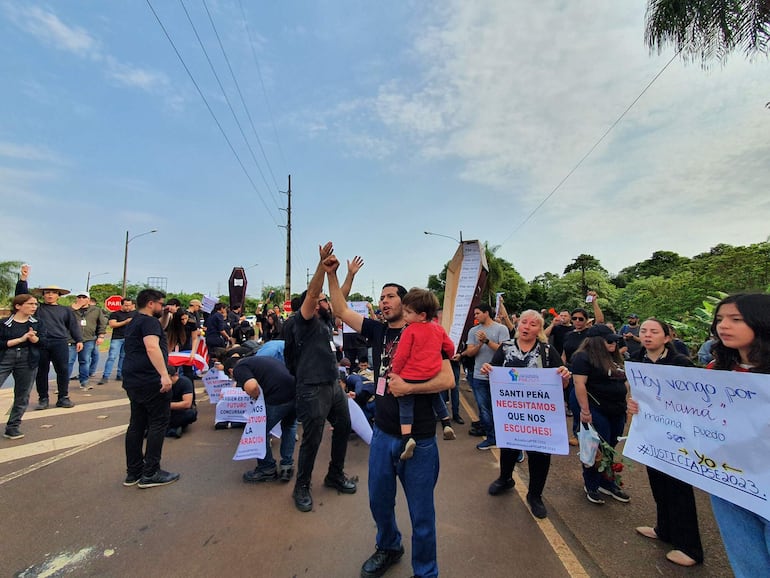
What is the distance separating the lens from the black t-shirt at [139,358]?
3.82 metres

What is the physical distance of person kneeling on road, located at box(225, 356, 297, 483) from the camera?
400 centimetres

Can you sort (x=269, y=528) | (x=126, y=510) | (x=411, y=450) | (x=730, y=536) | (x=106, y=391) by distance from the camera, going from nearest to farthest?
(x=730, y=536) → (x=411, y=450) → (x=269, y=528) → (x=126, y=510) → (x=106, y=391)

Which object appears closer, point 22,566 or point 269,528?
point 22,566

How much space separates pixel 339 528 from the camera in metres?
3.10

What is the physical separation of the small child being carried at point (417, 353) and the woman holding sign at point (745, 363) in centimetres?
144

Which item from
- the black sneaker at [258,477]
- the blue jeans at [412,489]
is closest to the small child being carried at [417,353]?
the blue jeans at [412,489]

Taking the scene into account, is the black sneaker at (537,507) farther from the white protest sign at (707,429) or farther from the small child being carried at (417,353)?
the small child being carried at (417,353)

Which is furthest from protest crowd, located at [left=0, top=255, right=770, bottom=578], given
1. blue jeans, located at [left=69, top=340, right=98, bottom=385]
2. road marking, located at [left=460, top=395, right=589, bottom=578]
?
blue jeans, located at [left=69, top=340, right=98, bottom=385]

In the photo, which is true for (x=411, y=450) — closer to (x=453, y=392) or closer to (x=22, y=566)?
(x=22, y=566)

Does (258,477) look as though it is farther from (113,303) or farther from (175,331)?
(113,303)

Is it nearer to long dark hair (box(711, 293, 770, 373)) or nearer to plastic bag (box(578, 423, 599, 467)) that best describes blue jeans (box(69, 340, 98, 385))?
plastic bag (box(578, 423, 599, 467))

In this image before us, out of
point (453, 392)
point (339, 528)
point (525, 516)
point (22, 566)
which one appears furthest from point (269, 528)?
point (453, 392)

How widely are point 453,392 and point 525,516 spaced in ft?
11.2

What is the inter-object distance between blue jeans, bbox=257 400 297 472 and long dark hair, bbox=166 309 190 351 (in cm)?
294
